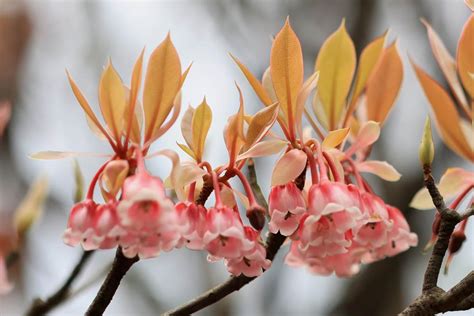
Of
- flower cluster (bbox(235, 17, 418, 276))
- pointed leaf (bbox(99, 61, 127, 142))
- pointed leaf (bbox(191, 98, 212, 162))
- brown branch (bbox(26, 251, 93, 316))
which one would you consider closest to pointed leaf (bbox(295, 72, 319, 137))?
flower cluster (bbox(235, 17, 418, 276))

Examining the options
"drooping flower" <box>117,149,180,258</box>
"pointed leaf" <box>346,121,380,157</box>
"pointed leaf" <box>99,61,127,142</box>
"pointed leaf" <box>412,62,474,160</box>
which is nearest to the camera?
"drooping flower" <box>117,149,180,258</box>

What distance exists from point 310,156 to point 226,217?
13 centimetres

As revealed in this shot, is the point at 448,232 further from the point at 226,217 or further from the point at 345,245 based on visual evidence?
the point at 226,217

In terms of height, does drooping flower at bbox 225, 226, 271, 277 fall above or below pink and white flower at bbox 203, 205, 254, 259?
below

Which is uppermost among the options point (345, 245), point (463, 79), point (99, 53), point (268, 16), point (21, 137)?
point (463, 79)

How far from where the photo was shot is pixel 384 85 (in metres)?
1.15

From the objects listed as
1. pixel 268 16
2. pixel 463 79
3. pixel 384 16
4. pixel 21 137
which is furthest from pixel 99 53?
pixel 463 79

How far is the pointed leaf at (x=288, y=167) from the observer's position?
0.85 meters

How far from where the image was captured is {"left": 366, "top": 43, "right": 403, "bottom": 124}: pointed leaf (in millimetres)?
1144

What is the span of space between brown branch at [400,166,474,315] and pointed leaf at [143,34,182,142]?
32 centimetres

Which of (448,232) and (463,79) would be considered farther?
(463,79)

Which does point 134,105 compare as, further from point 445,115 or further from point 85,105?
point 445,115

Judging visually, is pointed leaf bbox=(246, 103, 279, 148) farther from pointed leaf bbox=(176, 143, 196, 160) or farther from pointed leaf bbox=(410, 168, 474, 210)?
pointed leaf bbox=(410, 168, 474, 210)

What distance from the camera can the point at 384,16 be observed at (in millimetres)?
3053
